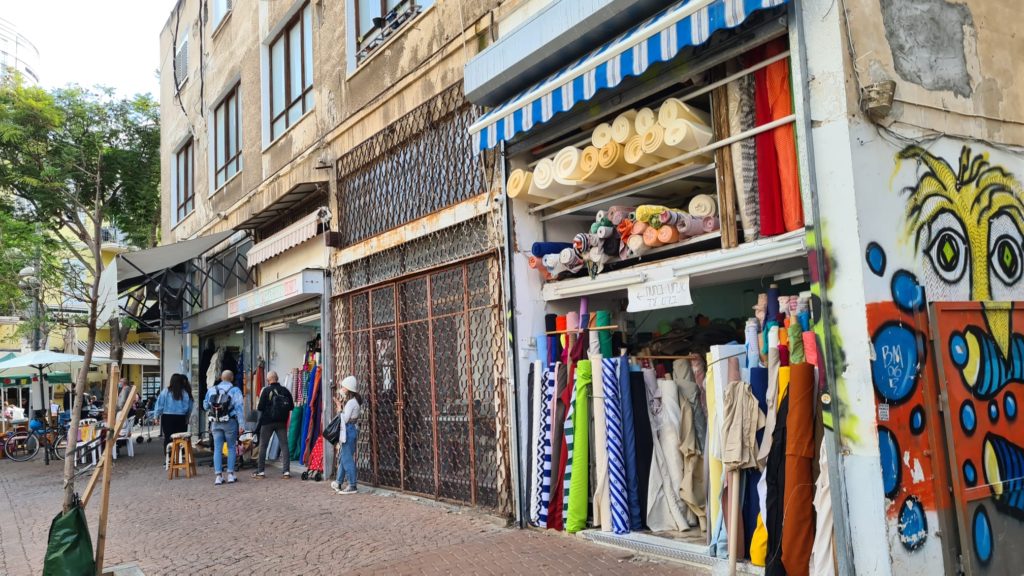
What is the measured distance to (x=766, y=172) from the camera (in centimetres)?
535

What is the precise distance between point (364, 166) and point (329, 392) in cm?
332

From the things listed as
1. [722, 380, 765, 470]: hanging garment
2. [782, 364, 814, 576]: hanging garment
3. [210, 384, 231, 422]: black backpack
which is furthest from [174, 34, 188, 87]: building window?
[782, 364, 814, 576]: hanging garment

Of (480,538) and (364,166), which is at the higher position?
(364,166)

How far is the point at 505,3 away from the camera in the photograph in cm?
770

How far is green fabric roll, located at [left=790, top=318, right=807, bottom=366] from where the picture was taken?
5.14 meters

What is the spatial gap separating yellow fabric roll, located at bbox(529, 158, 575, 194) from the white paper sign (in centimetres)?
122

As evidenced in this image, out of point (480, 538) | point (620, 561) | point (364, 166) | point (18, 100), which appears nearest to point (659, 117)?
point (620, 561)

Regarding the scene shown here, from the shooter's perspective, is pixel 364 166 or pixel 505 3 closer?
pixel 505 3

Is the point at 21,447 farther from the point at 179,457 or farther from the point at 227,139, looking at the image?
the point at 227,139

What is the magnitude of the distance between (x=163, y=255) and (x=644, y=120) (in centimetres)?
1210

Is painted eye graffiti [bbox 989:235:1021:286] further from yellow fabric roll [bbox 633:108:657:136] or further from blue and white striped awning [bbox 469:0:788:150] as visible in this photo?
yellow fabric roll [bbox 633:108:657:136]

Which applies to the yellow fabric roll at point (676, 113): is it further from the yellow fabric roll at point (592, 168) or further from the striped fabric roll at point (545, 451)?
the striped fabric roll at point (545, 451)

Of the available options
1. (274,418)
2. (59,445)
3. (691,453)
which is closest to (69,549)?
(691,453)

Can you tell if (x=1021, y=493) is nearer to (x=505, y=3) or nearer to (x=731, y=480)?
(x=731, y=480)
